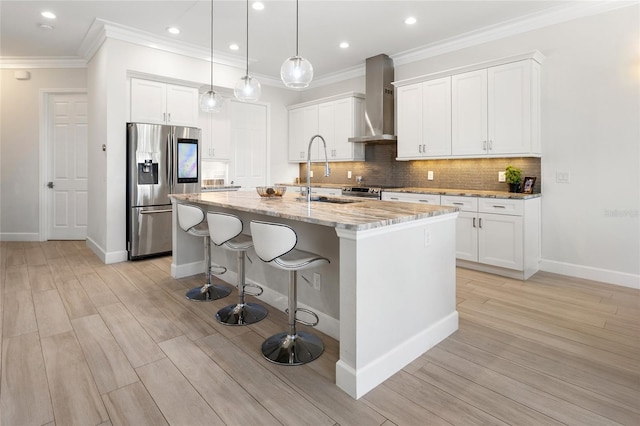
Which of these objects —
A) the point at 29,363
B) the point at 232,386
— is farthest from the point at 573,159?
the point at 29,363

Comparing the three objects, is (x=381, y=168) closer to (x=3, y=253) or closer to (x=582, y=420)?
(x=582, y=420)

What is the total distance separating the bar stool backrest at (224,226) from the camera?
2.76 metres

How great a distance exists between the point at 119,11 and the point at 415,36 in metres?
3.59

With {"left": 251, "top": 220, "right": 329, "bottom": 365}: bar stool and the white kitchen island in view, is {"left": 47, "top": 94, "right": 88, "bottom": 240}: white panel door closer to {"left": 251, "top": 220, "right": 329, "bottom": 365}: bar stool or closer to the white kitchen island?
the white kitchen island

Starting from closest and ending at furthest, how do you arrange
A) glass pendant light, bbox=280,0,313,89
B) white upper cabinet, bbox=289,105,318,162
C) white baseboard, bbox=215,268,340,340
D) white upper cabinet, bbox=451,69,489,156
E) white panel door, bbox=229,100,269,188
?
1. white baseboard, bbox=215,268,340,340
2. glass pendant light, bbox=280,0,313,89
3. white upper cabinet, bbox=451,69,489,156
4. white panel door, bbox=229,100,269,188
5. white upper cabinet, bbox=289,105,318,162

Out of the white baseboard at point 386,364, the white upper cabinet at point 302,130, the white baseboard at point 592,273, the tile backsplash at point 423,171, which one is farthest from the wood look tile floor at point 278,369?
the white upper cabinet at point 302,130

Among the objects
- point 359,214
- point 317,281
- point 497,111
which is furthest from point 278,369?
point 497,111

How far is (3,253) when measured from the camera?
205 inches

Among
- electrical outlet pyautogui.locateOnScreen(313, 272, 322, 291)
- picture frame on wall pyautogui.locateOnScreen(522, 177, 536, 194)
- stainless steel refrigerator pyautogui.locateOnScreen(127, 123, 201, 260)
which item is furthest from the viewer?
stainless steel refrigerator pyautogui.locateOnScreen(127, 123, 201, 260)

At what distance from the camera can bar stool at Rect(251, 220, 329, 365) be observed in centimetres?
219

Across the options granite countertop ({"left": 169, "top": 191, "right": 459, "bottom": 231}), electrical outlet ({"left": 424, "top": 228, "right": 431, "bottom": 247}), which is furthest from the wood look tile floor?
granite countertop ({"left": 169, "top": 191, "right": 459, "bottom": 231})

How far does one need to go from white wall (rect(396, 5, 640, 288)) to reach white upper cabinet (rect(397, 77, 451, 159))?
100cm

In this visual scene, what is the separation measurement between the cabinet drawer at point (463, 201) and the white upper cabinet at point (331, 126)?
2032mm

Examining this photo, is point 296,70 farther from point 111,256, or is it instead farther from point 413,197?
point 111,256
